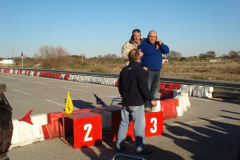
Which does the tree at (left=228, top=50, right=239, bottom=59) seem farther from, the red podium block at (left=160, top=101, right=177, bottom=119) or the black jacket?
the black jacket

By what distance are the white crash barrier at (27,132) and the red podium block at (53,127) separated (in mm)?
124

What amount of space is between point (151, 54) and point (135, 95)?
6.59ft

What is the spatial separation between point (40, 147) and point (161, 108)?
3835 millimetres

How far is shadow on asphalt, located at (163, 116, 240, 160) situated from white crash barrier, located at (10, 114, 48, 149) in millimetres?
2963

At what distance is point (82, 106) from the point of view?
990cm

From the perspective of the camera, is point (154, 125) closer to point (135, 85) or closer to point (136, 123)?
point (136, 123)

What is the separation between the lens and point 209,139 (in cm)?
549

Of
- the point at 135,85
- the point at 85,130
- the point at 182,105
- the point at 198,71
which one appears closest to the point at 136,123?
the point at 135,85

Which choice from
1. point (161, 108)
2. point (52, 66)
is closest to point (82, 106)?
point (161, 108)

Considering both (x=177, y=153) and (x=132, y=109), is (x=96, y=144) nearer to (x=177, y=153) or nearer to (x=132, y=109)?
(x=132, y=109)

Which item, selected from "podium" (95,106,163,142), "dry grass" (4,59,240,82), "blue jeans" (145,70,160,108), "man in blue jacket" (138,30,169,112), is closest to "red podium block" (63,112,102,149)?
"podium" (95,106,163,142)

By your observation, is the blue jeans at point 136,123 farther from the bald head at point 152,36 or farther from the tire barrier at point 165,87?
the tire barrier at point 165,87

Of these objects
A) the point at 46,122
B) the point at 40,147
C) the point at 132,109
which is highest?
the point at 132,109

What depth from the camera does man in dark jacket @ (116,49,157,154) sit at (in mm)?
4358
